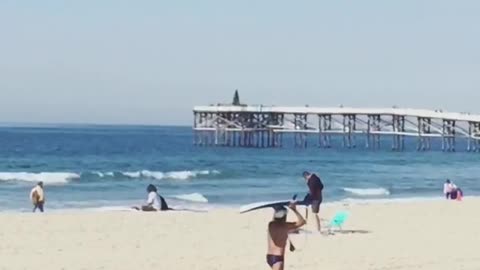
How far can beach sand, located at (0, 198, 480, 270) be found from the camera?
12805mm

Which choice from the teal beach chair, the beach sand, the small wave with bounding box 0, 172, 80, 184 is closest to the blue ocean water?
the small wave with bounding box 0, 172, 80, 184

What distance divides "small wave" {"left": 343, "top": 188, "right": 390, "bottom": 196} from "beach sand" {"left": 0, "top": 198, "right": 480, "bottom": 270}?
37.3 feet

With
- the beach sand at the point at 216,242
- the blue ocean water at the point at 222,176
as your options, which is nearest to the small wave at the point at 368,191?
the blue ocean water at the point at 222,176

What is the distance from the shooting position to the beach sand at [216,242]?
12.8 metres

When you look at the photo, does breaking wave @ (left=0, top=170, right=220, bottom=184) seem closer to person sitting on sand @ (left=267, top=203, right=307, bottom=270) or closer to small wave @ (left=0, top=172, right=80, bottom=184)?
small wave @ (left=0, top=172, right=80, bottom=184)

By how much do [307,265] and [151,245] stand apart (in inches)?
113

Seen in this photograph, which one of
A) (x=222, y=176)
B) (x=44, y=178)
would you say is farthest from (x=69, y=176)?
(x=222, y=176)

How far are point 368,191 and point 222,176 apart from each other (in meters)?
9.14

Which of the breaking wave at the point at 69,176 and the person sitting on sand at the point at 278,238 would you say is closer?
the person sitting on sand at the point at 278,238

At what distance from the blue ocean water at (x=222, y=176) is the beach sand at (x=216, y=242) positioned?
5662mm

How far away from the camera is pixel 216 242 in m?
15.1

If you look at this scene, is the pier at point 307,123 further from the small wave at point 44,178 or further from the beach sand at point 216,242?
the beach sand at point 216,242

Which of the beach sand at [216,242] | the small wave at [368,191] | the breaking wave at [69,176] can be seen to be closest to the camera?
the beach sand at [216,242]

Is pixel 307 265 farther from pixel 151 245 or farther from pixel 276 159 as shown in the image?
pixel 276 159
